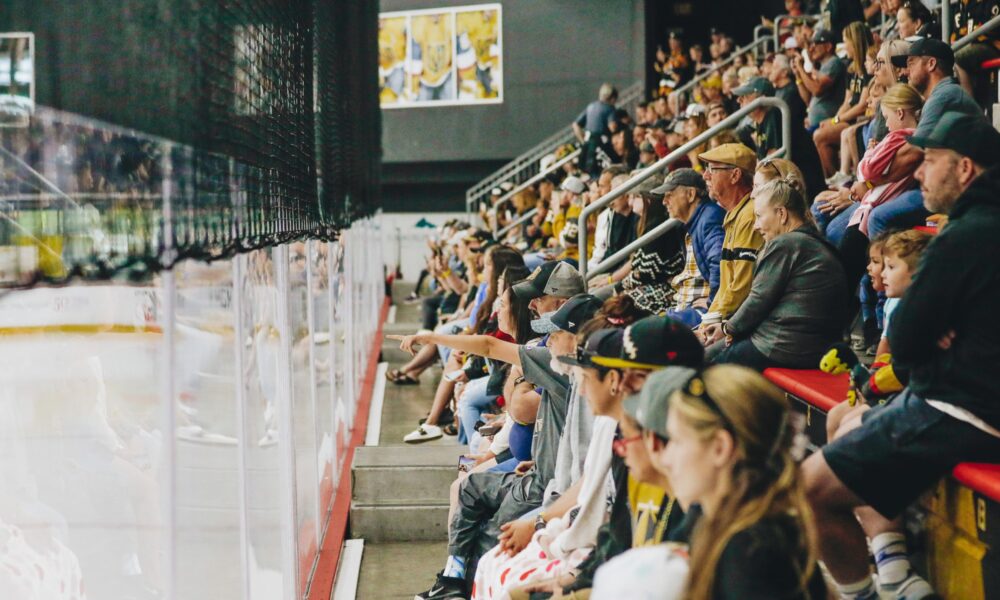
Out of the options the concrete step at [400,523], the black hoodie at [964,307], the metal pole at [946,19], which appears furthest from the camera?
the metal pole at [946,19]

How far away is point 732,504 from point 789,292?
9.69 feet

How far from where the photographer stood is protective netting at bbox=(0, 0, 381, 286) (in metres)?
1.90

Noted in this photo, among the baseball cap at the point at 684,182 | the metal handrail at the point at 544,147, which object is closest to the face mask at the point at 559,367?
the baseball cap at the point at 684,182

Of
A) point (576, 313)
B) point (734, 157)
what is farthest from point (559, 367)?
point (734, 157)

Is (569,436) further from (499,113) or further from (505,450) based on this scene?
(499,113)

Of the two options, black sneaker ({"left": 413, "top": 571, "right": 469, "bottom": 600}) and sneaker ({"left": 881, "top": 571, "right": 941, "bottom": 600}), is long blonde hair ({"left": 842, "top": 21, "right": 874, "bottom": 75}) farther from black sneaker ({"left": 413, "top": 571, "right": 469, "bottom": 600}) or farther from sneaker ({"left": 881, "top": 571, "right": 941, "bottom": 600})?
sneaker ({"left": 881, "top": 571, "right": 941, "bottom": 600})

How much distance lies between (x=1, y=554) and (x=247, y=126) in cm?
143

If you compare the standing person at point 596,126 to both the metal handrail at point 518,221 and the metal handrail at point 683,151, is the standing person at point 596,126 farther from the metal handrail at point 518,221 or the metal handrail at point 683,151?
the metal handrail at point 683,151

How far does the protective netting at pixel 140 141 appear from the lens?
6.24ft

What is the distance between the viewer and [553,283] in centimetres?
530

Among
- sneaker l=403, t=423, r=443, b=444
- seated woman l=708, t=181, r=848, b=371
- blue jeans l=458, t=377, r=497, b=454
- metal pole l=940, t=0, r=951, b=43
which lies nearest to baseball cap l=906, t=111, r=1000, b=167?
seated woman l=708, t=181, r=848, b=371

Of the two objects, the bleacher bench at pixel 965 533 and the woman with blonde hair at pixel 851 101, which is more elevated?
the woman with blonde hair at pixel 851 101

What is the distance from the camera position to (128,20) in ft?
7.10

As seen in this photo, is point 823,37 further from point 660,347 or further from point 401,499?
point 660,347
